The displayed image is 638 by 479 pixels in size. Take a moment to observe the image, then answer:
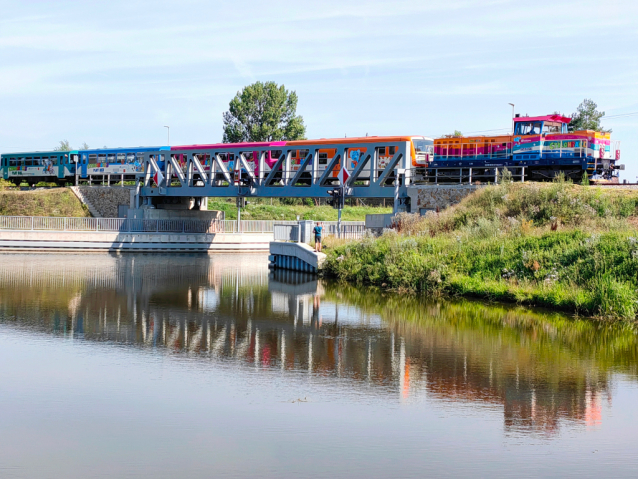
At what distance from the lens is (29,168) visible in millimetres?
70625

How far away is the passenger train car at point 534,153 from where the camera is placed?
38.1m

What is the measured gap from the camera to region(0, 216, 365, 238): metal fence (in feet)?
182

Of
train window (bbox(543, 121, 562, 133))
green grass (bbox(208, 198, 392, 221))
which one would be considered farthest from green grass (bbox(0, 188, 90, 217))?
train window (bbox(543, 121, 562, 133))

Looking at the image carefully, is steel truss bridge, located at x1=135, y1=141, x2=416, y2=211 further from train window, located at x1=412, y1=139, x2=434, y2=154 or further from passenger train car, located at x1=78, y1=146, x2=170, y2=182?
passenger train car, located at x1=78, y1=146, x2=170, y2=182

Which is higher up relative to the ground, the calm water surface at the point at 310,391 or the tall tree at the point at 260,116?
the tall tree at the point at 260,116

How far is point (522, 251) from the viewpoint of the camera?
96.3 feet

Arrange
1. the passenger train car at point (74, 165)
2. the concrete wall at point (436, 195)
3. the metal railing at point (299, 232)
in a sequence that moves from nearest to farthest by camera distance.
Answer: the concrete wall at point (436, 195) < the metal railing at point (299, 232) < the passenger train car at point (74, 165)

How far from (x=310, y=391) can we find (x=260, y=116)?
300ft

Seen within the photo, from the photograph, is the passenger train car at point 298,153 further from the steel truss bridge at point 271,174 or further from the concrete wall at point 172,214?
the concrete wall at point 172,214

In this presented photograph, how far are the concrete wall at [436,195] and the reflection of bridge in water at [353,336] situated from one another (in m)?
11.9

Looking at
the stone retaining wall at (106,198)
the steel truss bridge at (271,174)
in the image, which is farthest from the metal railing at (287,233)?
the stone retaining wall at (106,198)

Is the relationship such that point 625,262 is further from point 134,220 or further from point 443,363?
point 134,220

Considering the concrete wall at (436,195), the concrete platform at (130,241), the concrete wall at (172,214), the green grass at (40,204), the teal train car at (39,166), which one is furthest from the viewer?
the teal train car at (39,166)

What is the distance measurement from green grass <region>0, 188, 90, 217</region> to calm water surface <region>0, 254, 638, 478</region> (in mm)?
41198
